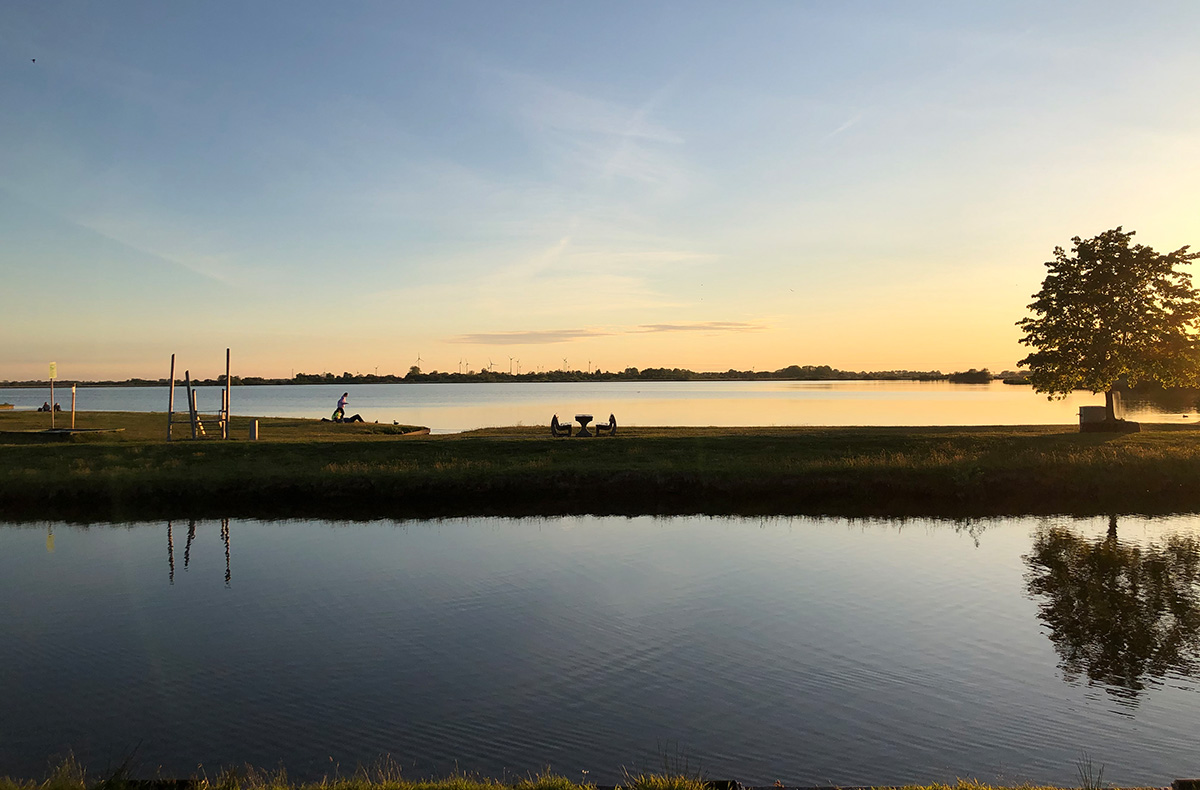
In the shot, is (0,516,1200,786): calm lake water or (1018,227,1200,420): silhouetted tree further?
(1018,227,1200,420): silhouetted tree

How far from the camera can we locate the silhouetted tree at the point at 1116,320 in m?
43.1

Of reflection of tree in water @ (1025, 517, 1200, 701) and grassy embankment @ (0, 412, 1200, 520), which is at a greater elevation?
grassy embankment @ (0, 412, 1200, 520)

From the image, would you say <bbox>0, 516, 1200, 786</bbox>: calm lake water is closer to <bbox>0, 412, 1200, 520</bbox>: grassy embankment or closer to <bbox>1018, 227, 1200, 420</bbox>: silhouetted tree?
<bbox>0, 412, 1200, 520</bbox>: grassy embankment

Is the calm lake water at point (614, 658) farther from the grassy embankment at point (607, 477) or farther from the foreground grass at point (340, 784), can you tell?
the grassy embankment at point (607, 477)

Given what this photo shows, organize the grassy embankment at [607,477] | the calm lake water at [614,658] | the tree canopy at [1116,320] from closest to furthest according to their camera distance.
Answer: the calm lake water at [614,658] → the grassy embankment at [607,477] → the tree canopy at [1116,320]

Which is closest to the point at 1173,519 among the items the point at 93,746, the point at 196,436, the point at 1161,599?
the point at 1161,599

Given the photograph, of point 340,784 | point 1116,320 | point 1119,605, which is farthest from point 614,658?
point 1116,320

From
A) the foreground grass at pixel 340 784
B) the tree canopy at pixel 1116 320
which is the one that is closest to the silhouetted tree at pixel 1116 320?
the tree canopy at pixel 1116 320

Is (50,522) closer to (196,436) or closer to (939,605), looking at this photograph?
(196,436)

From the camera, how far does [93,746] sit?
1042 centimetres

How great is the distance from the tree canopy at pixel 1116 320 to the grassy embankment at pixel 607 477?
681cm

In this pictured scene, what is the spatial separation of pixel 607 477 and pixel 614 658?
19322mm

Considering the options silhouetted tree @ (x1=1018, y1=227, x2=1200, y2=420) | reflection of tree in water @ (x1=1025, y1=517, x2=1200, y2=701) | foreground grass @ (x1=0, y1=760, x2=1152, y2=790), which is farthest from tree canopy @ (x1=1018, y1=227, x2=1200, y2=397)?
foreground grass @ (x1=0, y1=760, x2=1152, y2=790)

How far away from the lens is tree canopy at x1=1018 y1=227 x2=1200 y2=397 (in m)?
43.1
